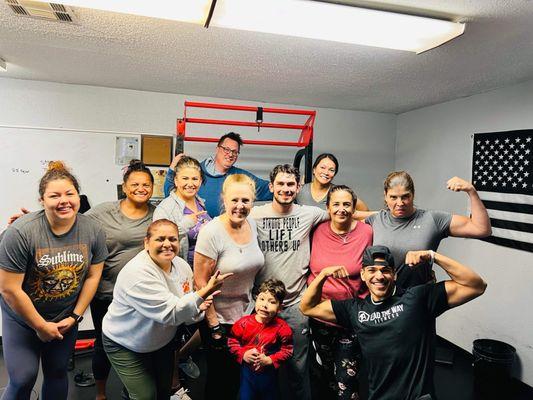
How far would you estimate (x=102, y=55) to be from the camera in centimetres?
250

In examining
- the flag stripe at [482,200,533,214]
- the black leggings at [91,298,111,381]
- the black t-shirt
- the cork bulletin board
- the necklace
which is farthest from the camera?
the cork bulletin board

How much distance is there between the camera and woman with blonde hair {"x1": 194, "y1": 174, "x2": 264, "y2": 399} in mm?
1905

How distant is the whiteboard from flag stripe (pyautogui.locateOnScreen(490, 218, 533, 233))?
129 inches

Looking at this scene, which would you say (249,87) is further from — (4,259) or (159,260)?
(4,259)

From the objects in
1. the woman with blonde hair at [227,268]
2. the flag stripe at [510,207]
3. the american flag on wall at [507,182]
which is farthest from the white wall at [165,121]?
the woman with blonde hair at [227,268]

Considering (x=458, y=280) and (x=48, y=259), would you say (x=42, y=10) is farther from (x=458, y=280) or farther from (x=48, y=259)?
(x=458, y=280)

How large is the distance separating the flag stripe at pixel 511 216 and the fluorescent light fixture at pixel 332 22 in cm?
181

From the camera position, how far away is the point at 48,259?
6.07 feet

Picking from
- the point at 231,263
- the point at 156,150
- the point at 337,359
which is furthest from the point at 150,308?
the point at 156,150

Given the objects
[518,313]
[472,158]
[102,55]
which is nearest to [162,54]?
[102,55]

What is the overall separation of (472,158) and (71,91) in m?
3.59

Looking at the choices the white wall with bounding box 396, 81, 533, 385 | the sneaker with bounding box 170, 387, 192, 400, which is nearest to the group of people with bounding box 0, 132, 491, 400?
the sneaker with bounding box 170, 387, 192, 400

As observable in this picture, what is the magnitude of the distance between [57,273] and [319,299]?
1286 mm

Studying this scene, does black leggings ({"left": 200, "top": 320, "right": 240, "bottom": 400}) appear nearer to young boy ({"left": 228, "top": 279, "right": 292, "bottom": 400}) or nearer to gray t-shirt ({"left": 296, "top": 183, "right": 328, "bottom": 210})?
young boy ({"left": 228, "top": 279, "right": 292, "bottom": 400})
